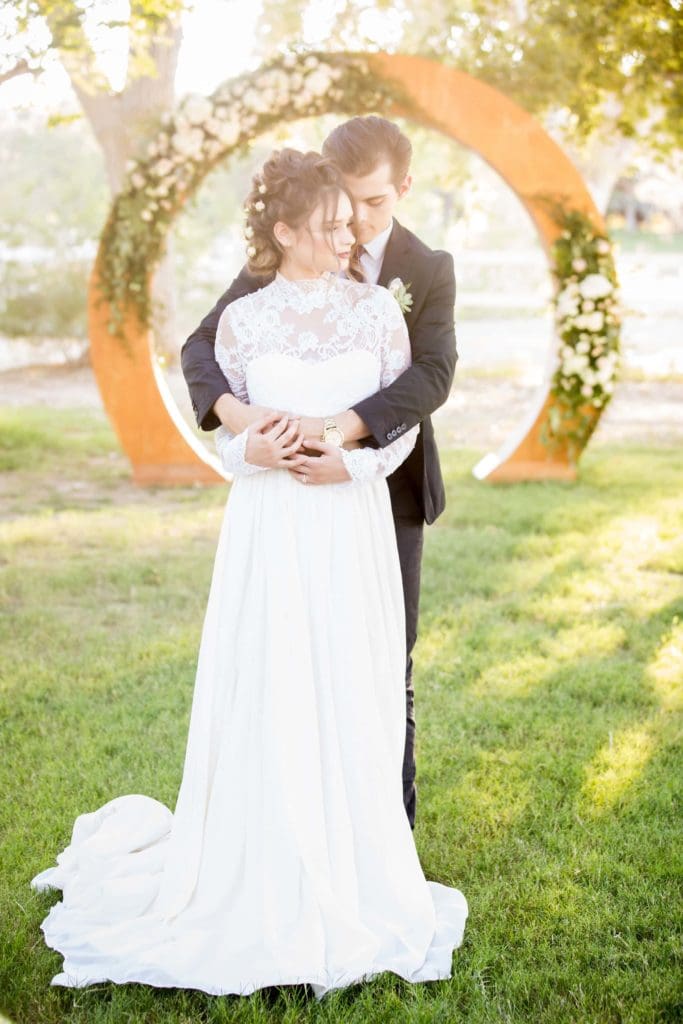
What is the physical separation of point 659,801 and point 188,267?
622 inches

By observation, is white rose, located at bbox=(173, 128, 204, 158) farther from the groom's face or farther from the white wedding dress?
the white wedding dress

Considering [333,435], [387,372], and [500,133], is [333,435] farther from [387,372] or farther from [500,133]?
[500,133]

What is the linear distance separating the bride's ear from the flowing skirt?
56cm

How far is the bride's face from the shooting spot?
254 centimetres

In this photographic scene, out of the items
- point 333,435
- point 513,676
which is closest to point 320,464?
point 333,435

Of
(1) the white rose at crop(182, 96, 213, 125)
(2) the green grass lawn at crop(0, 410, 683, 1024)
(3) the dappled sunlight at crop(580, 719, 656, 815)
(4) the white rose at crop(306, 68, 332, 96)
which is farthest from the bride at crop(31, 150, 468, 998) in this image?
(1) the white rose at crop(182, 96, 213, 125)

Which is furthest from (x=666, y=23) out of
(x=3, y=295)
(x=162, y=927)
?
(x=3, y=295)

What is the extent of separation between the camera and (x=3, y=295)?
15.5 metres

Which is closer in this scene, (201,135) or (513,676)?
(513,676)

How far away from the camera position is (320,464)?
262 cm

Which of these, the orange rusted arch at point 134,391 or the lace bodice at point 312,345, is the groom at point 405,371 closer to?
the lace bodice at point 312,345

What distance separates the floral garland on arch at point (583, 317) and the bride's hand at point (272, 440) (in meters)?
5.46

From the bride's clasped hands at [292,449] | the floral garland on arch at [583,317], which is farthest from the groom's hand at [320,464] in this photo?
the floral garland on arch at [583,317]

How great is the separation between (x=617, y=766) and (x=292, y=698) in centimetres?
173
